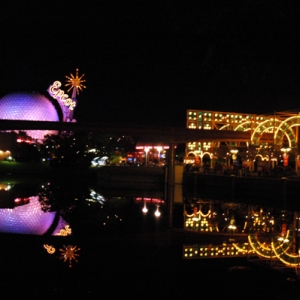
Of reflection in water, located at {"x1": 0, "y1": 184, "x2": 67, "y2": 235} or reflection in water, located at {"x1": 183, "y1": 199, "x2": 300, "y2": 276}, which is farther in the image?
reflection in water, located at {"x1": 0, "y1": 184, "x2": 67, "y2": 235}

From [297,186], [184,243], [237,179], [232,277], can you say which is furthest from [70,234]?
[237,179]

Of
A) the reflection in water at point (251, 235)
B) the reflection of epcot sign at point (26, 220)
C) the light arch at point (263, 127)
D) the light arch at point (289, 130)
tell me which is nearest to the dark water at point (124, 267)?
the reflection of epcot sign at point (26, 220)

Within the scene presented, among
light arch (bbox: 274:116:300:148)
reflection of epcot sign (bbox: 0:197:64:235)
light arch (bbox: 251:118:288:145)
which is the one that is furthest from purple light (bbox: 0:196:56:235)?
light arch (bbox: 251:118:288:145)

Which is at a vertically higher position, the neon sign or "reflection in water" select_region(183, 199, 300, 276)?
the neon sign

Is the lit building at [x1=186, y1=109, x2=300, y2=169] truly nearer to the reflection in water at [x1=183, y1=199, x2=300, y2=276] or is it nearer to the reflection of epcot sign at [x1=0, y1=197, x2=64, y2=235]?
the reflection in water at [x1=183, y1=199, x2=300, y2=276]

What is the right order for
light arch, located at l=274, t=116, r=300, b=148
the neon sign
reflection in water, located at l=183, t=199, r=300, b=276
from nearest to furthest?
reflection in water, located at l=183, t=199, r=300, b=276, light arch, located at l=274, t=116, r=300, b=148, the neon sign

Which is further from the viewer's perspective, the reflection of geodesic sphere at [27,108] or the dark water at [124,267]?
the reflection of geodesic sphere at [27,108]

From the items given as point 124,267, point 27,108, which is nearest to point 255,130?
point 124,267

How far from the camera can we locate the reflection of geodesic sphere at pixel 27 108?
103875mm

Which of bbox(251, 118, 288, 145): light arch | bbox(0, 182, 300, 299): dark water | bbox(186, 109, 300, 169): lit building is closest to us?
bbox(0, 182, 300, 299): dark water

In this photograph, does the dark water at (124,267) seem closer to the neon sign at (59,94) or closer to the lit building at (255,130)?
the lit building at (255,130)

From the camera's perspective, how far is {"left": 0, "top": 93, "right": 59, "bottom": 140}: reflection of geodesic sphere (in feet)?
341

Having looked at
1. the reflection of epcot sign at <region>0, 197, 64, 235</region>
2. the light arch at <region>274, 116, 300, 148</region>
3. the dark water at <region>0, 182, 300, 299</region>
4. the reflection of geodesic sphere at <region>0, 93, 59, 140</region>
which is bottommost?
the dark water at <region>0, 182, 300, 299</region>

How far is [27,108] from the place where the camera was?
105 meters
